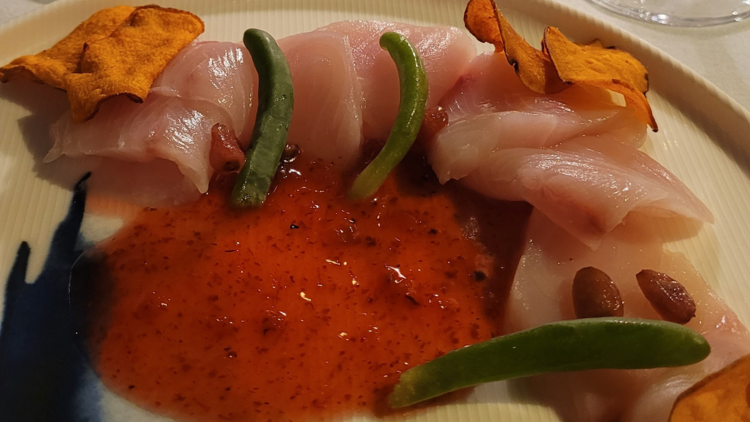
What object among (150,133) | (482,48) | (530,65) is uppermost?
(530,65)

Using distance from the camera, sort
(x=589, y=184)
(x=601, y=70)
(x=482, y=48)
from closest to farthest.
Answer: (x=589, y=184), (x=601, y=70), (x=482, y=48)

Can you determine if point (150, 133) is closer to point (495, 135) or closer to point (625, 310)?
point (495, 135)

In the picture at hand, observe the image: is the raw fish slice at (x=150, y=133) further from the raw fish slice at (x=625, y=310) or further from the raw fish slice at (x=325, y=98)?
the raw fish slice at (x=625, y=310)

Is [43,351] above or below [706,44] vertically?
below

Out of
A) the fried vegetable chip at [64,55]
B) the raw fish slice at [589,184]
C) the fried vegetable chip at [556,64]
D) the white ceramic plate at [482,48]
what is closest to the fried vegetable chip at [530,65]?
the fried vegetable chip at [556,64]

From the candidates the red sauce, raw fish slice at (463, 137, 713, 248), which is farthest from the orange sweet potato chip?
the red sauce

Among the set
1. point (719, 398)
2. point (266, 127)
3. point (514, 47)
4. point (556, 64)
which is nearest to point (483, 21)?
point (514, 47)
